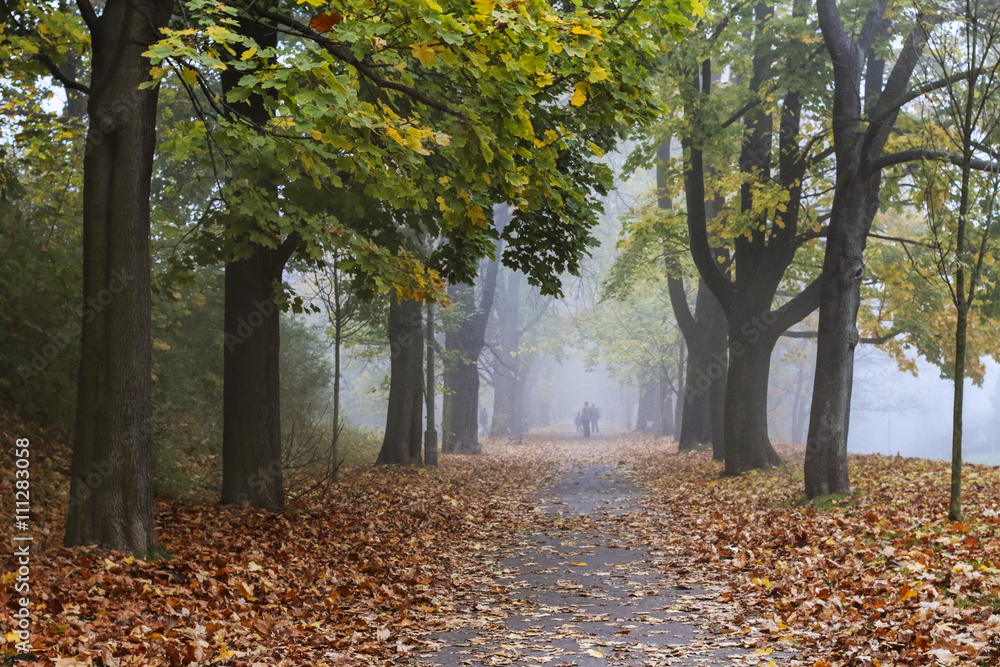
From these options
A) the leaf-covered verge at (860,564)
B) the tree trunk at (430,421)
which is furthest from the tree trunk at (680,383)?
the leaf-covered verge at (860,564)

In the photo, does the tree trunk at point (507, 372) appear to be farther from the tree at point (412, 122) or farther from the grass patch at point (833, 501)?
the tree at point (412, 122)

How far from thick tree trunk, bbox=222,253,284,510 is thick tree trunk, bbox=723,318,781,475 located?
9041 mm

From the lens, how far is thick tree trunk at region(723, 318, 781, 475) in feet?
49.0

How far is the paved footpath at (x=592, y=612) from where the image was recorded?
5176mm

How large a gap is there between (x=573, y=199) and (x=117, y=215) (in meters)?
4.25

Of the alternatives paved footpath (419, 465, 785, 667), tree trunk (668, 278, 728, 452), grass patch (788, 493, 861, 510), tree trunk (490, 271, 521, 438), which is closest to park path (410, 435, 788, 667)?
paved footpath (419, 465, 785, 667)

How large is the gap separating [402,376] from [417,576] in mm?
9326

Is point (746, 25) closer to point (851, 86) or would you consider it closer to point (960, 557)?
point (851, 86)

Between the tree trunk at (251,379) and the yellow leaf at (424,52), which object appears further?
the tree trunk at (251,379)

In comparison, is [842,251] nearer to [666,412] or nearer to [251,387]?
[251,387]

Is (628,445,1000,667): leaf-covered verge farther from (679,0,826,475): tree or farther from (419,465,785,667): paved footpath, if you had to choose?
(679,0,826,475): tree

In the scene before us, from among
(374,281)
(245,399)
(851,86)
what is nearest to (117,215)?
(374,281)

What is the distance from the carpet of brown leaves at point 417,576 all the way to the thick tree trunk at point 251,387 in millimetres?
501

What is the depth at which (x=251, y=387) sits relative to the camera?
31.4 feet
